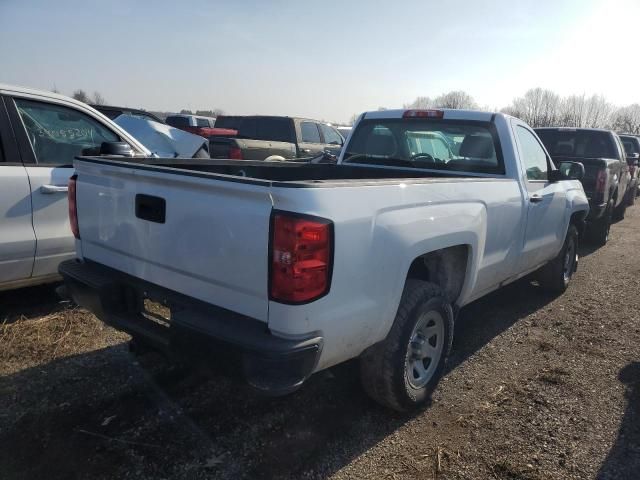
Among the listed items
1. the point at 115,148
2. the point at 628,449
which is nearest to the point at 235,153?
the point at 115,148

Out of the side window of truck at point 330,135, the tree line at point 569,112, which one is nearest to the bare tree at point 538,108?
the tree line at point 569,112

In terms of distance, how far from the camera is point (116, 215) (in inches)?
110

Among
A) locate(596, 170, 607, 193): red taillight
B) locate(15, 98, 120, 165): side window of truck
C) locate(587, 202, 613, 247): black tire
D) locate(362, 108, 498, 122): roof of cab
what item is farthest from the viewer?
locate(587, 202, 613, 247): black tire

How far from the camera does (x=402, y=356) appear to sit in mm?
2838

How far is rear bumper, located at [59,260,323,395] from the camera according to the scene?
2.15 m

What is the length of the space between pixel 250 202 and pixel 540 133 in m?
8.72

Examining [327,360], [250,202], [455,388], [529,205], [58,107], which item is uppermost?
[58,107]

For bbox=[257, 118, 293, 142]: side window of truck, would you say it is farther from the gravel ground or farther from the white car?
the gravel ground

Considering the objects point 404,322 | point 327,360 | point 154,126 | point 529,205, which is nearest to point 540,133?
point 529,205

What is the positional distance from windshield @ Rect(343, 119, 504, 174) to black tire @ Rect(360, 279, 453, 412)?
1.62m

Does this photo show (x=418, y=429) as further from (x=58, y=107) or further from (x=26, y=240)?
(x=58, y=107)

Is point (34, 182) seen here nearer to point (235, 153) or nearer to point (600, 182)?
point (235, 153)

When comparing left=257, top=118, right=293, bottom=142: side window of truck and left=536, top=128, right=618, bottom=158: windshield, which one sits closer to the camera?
left=536, top=128, right=618, bottom=158: windshield

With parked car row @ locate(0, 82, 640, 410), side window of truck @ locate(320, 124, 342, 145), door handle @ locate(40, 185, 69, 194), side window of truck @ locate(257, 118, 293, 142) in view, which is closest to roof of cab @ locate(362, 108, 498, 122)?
parked car row @ locate(0, 82, 640, 410)
